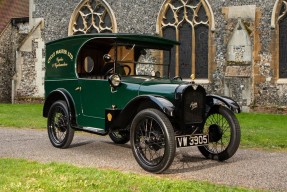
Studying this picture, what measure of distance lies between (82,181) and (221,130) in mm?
2594

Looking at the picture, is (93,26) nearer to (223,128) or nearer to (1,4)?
(1,4)

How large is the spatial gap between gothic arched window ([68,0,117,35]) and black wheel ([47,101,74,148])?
1091 centimetres

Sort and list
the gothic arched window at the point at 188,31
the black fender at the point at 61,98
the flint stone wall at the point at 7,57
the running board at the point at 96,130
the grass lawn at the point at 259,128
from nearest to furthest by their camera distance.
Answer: the running board at the point at 96,130 → the black fender at the point at 61,98 → the grass lawn at the point at 259,128 → the gothic arched window at the point at 188,31 → the flint stone wall at the point at 7,57

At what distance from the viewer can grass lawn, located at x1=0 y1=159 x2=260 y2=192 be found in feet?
15.4

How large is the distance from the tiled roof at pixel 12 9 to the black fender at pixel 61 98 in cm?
1750

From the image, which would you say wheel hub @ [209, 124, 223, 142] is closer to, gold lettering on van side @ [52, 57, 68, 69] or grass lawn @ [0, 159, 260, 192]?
grass lawn @ [0, 159, 260, 192]

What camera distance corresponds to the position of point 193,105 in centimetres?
641

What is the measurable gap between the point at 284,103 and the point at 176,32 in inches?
196

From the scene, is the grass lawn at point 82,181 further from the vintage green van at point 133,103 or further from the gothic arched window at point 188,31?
the gothic arched window at point 188,31

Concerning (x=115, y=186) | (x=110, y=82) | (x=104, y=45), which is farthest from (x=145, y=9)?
(x=115, y=186)

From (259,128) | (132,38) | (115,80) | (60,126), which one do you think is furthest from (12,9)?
(115,80)

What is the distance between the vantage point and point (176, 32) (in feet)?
57.8

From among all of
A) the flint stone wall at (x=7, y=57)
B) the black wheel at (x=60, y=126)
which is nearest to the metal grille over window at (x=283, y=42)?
the black wheel at (x=60, y=126)

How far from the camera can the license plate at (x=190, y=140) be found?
19.6 feet
